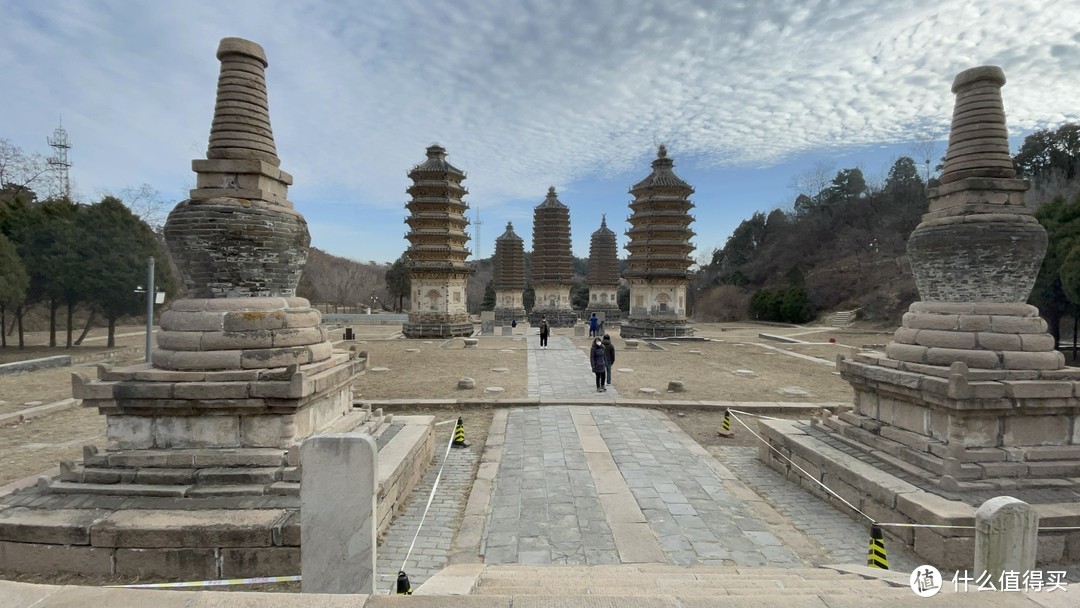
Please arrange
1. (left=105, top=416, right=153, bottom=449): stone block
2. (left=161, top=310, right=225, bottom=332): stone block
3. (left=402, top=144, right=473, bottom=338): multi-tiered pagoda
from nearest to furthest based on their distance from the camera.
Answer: (left=105, top=416, right=153, bottom=449): stone block → (left=161, top=310, right=225, bottom=332): stone block → (left=402, top=144, right=473, bottom=338): multi-tiered pagoda

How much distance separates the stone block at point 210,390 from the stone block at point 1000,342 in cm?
884

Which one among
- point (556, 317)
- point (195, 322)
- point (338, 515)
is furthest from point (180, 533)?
point (556, 317)

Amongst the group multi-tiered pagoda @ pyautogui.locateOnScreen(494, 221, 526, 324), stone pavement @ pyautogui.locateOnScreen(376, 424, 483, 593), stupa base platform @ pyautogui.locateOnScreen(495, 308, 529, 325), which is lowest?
stone pavement @ pyautogui.locateOnScreen(376, 424, 483, 593)

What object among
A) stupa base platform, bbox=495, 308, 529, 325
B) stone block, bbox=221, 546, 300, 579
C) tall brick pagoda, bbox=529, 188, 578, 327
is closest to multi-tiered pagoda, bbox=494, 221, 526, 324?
stupa base platform, bbox=495, 308, 529, 325

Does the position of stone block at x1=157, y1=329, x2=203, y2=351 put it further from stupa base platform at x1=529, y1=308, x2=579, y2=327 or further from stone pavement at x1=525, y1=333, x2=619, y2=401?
stupa base platform at x1=529, y1=308, x2=579, y2=327

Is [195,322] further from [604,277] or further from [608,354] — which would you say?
[604,277]

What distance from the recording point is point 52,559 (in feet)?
15.3

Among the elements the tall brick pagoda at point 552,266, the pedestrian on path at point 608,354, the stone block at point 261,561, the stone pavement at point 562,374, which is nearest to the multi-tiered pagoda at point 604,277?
the tall brick pagoda at point 552,266

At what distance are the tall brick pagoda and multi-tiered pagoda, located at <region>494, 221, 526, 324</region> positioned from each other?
136 inches

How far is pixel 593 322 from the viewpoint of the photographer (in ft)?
98.3

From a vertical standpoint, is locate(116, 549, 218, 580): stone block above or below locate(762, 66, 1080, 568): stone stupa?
below

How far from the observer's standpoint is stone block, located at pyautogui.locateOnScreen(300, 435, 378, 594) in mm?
3688

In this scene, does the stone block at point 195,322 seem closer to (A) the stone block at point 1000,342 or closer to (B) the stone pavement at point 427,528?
(B) the stone pavement at point 427,528

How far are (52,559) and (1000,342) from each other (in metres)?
10.5
